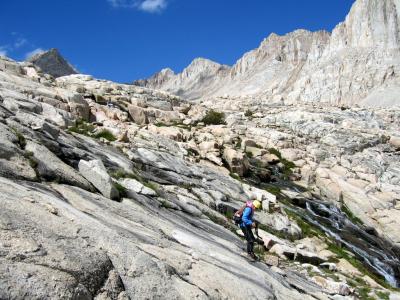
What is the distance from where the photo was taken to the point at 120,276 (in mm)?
8445

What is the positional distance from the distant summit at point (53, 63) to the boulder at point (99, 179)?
105 metres

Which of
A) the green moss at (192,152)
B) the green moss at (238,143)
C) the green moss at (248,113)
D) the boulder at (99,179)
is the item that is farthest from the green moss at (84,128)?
the green moss at (248,113)

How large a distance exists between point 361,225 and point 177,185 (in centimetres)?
1838

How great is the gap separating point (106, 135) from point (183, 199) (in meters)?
9.97

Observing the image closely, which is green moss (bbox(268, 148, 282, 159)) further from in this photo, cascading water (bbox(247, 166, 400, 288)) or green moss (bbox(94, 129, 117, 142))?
green moss (bbox(94, 129, 117, 142))

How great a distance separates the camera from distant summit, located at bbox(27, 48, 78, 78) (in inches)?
4555

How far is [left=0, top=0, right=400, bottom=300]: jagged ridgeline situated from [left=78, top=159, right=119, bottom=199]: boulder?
1.5 inches

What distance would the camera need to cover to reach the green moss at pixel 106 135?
2875 centimetres

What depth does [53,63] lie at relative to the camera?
120 metres

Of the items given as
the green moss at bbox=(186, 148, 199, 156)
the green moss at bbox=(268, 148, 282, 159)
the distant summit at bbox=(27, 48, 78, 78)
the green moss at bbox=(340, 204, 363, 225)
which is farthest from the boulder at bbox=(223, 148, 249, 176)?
the distant summit at bbox=(27, 48, 78, 78)

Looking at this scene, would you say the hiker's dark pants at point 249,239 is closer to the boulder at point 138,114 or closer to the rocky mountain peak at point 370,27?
the boulder at point 138,114

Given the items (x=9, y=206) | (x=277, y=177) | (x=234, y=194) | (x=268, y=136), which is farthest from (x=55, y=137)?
(x=268, y=136)

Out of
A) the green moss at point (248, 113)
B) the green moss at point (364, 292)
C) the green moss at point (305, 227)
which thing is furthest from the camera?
the green moss at point (248, 113)

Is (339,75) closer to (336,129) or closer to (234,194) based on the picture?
(336,129)
